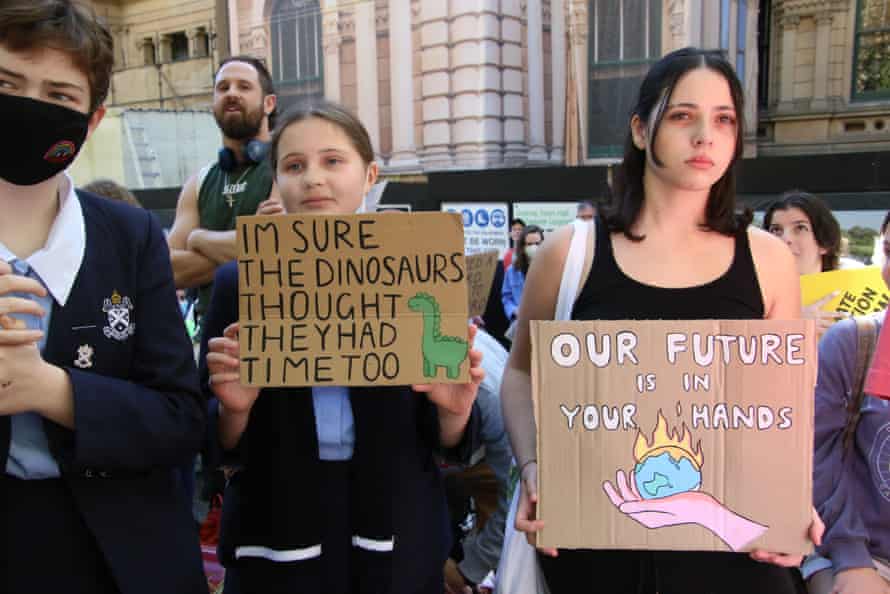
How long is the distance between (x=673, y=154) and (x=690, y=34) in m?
Result: 11.4

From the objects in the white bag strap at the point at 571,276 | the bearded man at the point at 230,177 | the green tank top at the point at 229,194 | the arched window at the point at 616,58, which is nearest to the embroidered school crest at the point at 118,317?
the white bag strap at the point at 571,276

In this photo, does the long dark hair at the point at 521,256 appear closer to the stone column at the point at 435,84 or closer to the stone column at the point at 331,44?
the stone column at the point at 435,84

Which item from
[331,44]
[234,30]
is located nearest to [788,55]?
[331,44]

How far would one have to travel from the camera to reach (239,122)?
2.90m

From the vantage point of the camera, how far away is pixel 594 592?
5.31 feet

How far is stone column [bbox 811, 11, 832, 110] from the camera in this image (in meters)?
14.5

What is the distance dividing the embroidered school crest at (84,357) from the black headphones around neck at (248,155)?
1655 millimetres

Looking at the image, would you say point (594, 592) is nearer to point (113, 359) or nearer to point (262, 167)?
point (113, 359)

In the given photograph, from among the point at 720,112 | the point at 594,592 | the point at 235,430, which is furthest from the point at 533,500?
the point at 720,112

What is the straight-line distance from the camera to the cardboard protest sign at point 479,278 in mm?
3811

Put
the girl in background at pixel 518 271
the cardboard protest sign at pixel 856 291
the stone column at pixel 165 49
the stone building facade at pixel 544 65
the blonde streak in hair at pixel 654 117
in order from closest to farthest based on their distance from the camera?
the blonde streak in hair at pixel 654 117
the cardboard protest sign at pixel 856 291
the girl in background at pixel 518 271
the stone building facade at pixel 544 65
the stone column at pixel 165 49

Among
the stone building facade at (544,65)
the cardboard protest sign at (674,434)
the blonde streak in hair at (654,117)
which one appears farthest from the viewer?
the stone building facade at (544,65)

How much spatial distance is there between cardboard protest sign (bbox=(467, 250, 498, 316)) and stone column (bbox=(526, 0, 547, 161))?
9.70 meters

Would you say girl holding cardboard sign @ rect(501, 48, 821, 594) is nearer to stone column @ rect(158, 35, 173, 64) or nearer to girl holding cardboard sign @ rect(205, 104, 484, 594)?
A: girl holding cardboard sign @ rect(205, 104, 484, 594)
